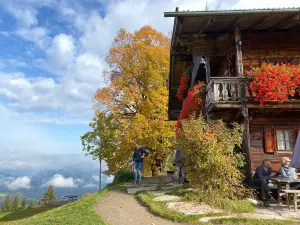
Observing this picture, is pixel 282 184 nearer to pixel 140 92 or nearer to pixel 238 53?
Result: pixel 238 53

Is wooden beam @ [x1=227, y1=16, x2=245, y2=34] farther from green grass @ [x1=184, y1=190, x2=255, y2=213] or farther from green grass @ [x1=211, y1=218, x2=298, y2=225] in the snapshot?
green grass @ [x1=211, y1=218, x2=298, y2=225]

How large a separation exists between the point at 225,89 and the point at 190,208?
14.9 ft

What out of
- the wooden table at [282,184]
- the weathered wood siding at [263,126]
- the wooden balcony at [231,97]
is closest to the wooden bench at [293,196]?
the wooden table at [282,184]

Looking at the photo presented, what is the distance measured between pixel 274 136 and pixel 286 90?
10.3ft

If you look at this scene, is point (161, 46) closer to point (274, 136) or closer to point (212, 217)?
point (274, 136)

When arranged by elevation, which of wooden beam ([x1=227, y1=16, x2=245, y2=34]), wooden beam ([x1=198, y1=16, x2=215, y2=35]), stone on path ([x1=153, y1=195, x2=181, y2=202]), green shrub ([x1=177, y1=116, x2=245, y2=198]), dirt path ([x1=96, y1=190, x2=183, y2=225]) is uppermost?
wooden beam ([x1=227, y1=16, x2=245, y2=34])

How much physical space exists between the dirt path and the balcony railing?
4.60 metres

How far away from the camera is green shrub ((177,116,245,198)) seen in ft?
29.3

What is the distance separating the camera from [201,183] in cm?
936

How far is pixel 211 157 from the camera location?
881cm

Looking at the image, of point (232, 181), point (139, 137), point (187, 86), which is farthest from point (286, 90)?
point (139, 137)

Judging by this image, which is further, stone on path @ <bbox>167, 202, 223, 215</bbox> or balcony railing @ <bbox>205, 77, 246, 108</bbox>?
balcony railing @ <bbox>205, 77, 246, 108</bbox>

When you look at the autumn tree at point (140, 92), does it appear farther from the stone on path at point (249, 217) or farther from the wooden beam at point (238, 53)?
the stone on path at point (249, 217)

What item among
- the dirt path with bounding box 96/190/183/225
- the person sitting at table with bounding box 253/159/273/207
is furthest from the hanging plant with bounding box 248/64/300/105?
the dirt path with bounding box 96/190/183/225
